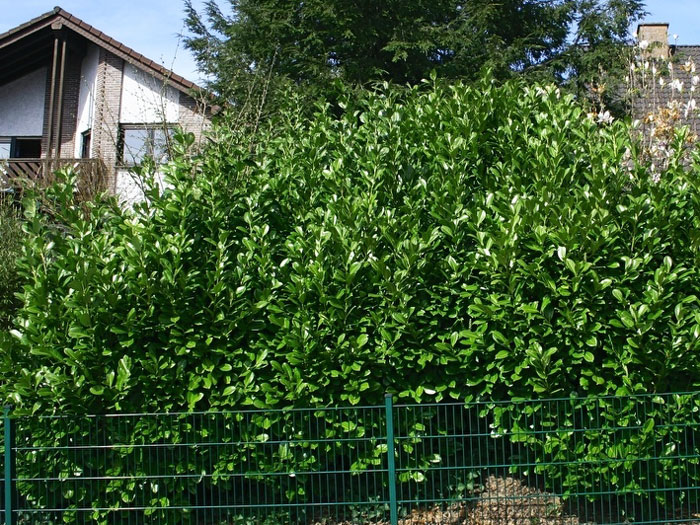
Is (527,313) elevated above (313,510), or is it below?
above

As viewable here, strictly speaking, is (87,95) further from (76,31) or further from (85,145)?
(76,31)

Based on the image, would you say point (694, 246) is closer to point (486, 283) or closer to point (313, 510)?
point (486, 283)

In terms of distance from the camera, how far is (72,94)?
796 inches

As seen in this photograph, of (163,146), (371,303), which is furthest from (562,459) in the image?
(163,146)

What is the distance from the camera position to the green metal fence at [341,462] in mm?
5203

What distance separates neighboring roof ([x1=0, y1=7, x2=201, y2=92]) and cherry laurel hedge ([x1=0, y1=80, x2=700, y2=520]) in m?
13.5

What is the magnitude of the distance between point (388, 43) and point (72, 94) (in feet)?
31.4

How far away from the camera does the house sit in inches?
712

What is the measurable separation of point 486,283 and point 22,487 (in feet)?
12.1

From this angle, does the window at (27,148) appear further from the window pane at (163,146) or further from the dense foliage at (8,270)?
the dense foliage at (8,270)

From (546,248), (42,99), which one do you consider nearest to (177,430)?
(546,248)

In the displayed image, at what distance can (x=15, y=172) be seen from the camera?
17.7 meters

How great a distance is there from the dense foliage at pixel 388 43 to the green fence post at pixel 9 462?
35.3 ft

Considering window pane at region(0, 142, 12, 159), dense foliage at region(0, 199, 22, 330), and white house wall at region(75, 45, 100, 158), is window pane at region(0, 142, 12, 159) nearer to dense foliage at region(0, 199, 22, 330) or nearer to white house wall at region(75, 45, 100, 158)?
white house wall at region(75, 45, 100, 158)
